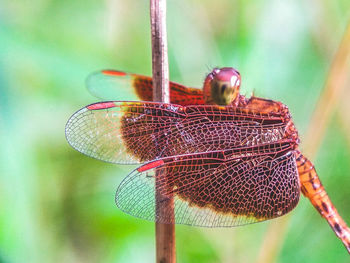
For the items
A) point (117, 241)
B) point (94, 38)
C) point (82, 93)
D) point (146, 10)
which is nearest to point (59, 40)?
point (94, 38)

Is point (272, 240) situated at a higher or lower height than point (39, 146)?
lower

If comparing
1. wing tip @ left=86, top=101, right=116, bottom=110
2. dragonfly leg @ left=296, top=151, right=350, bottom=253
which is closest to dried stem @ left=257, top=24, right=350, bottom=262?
dragonfly leg @ left=296, top=151, right=350, bottom=253

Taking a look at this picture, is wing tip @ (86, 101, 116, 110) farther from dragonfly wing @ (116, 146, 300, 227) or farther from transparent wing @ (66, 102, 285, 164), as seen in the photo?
dragonfly wing @ (116, 146, 300, 227)

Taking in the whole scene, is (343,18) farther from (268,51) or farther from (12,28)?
(12,28)

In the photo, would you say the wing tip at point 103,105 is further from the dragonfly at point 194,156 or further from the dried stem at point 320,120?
the dried stem at point 320,120

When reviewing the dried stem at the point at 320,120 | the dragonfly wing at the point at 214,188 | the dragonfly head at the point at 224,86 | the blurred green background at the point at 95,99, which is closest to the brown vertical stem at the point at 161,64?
the dragonfly wing at the point at 214,188
